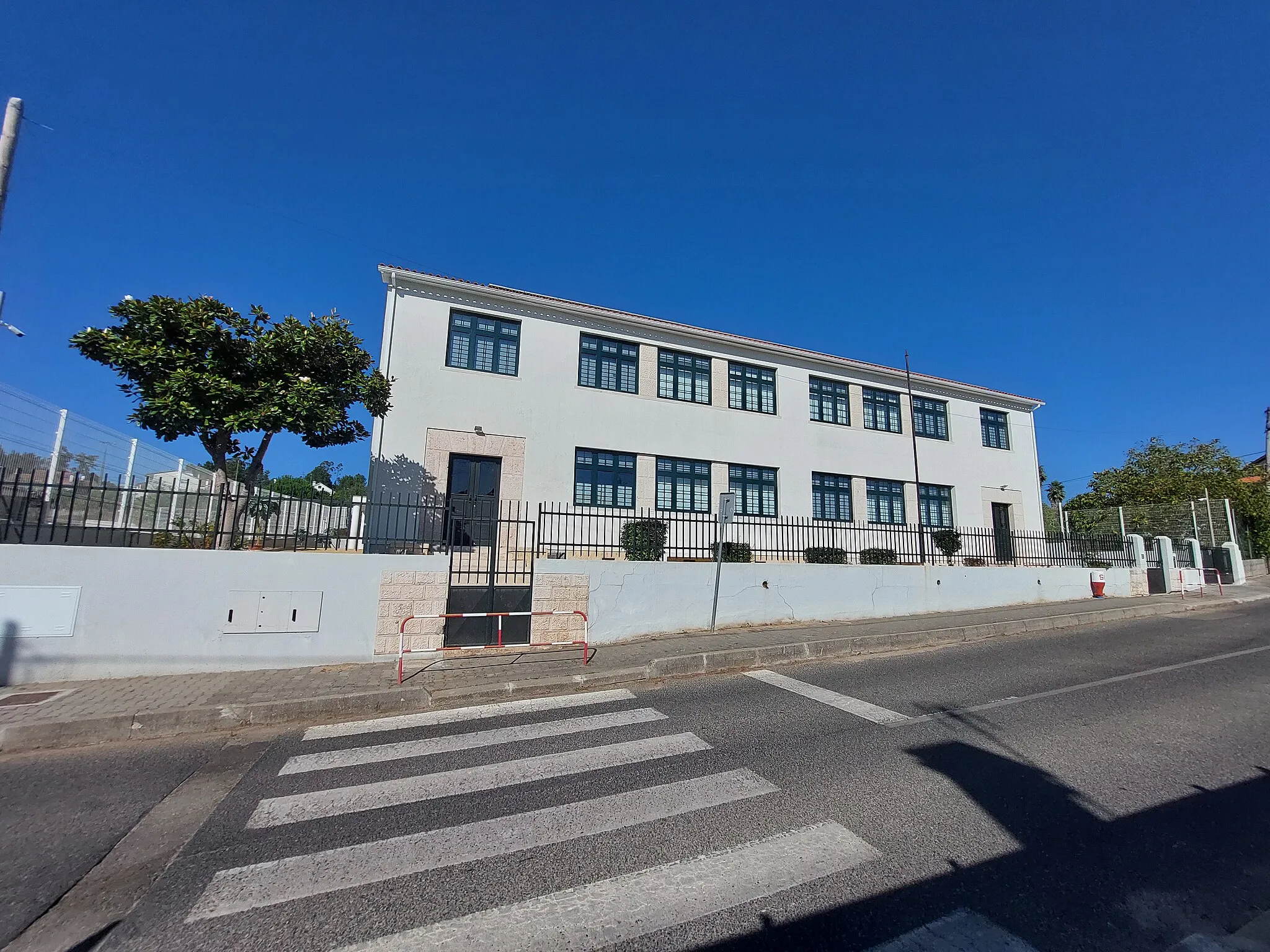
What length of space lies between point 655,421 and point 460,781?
1454 centimetres

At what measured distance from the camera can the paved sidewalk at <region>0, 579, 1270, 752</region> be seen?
5.82 metres

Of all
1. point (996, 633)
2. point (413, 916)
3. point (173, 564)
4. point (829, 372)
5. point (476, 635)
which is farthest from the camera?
point (829, 372)

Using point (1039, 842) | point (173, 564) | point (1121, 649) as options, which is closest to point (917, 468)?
point (1121, 649)

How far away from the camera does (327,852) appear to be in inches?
134

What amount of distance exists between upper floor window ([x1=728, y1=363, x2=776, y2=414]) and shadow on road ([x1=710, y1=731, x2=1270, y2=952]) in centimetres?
1649

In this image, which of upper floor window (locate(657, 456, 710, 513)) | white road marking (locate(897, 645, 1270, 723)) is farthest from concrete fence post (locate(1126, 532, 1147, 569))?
upper floor window (locate(657, 456, 710, 513))

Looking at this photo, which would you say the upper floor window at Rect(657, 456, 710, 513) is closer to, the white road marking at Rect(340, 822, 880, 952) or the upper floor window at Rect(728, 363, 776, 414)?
the upper floor window at Rect(728, 363, 776, 414)

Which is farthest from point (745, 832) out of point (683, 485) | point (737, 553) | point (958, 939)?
point (683, 485)

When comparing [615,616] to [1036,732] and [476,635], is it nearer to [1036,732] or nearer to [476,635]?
[476,635]

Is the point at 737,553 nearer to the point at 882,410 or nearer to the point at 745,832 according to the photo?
the point at 882,410

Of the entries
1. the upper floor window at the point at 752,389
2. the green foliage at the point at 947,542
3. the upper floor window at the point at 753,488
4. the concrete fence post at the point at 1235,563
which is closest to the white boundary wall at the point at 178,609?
the upper floor window at the point at 753,488

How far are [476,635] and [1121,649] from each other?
439 inches

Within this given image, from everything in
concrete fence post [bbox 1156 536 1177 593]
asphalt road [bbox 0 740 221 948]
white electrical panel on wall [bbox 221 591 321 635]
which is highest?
concrete fence post [bbox 1156 536 1177 593]

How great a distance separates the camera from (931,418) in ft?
77.3
